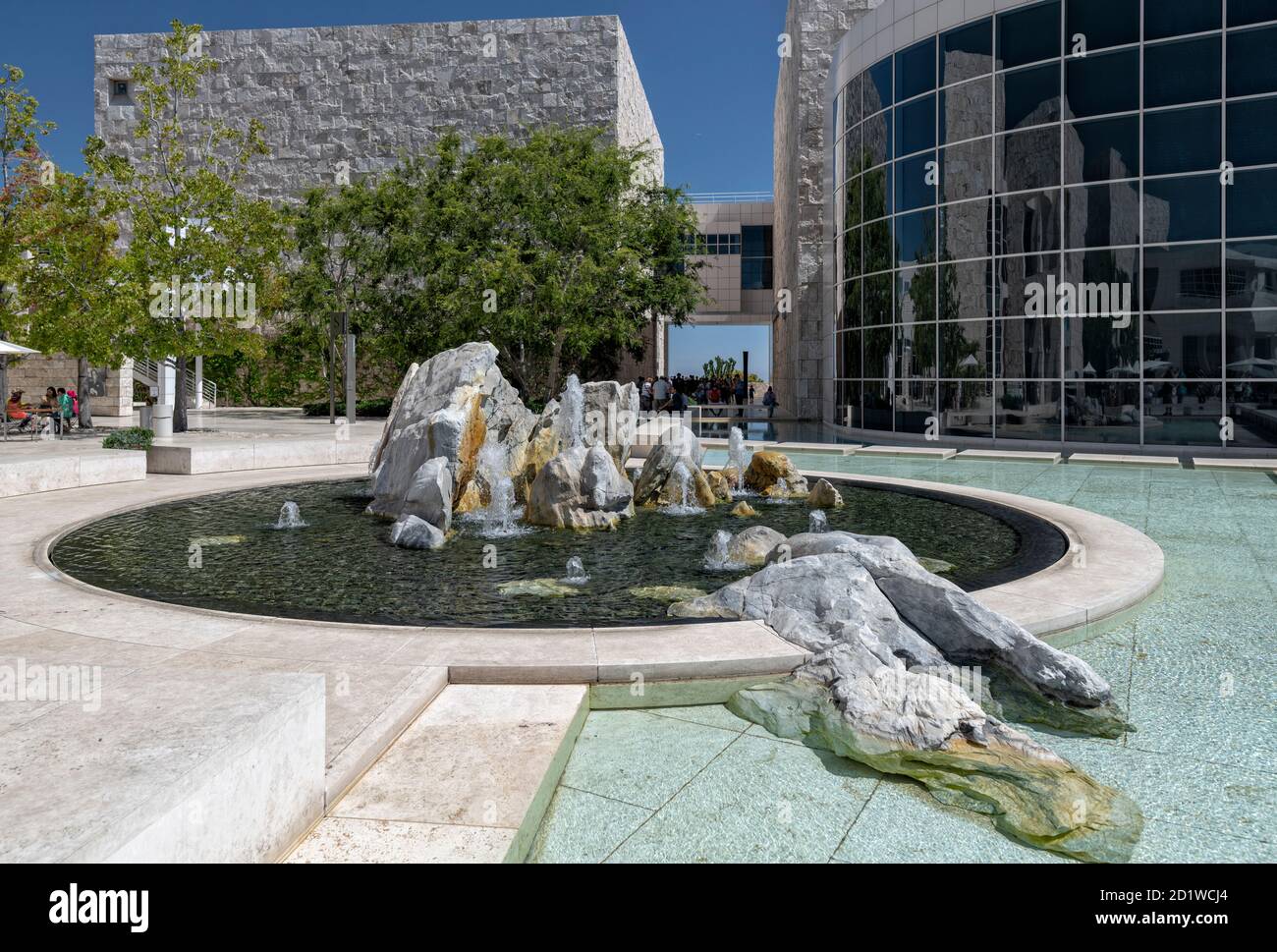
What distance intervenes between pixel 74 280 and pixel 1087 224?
25.7 meters

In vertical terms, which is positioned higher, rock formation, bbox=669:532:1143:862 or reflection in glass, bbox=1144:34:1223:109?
reflection in glass, bbox=1144:34:1223:109

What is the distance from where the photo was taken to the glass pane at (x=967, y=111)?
2455 cm

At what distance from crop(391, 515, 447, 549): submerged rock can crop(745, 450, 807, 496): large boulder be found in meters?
5.93

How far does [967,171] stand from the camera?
2497cm

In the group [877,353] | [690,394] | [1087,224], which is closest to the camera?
[1087,224]

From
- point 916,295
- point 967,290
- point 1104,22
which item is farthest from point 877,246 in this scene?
point 1104,22

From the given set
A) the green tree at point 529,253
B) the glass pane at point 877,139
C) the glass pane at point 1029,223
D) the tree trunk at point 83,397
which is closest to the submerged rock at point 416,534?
the glass pane at point 1029,223

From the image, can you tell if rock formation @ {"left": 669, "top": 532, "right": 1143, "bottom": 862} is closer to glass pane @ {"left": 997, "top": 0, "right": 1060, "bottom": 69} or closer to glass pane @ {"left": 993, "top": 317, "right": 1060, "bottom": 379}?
glass pane @ {"left": 993, "top": 317, "right": 1060, "bottom": 379}

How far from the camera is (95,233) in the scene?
25344 mm

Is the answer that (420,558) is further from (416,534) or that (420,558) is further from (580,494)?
(580,494)

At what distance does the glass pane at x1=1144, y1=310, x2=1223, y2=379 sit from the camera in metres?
21.5

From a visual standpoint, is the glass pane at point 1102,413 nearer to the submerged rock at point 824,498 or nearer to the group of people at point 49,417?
the submerged rock at point 824,498

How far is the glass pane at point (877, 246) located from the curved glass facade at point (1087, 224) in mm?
290

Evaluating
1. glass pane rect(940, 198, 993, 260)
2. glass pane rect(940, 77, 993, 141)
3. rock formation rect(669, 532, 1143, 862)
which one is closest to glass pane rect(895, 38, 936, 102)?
glass pane rect(940, 77, 993, 141)
